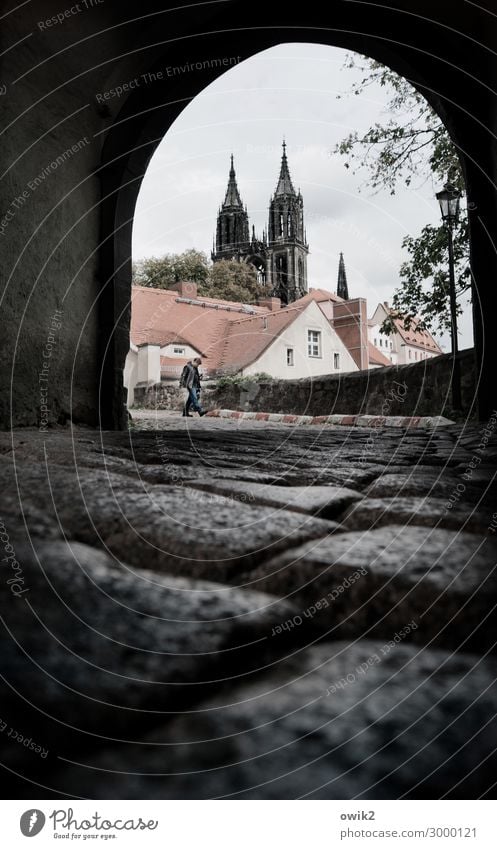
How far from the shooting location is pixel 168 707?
0.85m

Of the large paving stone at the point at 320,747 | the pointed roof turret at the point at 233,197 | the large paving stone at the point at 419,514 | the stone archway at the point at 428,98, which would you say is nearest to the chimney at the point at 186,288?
the pointed roof turret at the point at 233,197

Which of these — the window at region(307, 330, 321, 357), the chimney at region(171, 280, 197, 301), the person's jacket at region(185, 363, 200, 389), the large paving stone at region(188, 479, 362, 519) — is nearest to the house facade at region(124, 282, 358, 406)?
the window at region(307, 330, 321, 357)

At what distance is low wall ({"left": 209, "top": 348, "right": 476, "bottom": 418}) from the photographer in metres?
8.94

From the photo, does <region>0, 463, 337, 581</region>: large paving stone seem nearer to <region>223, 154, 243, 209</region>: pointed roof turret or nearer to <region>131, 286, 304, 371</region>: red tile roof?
<region>131, 286, 304, 371</region>: red tile roof

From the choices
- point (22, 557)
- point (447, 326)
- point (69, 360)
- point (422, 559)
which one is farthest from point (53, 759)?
point (447, 326)

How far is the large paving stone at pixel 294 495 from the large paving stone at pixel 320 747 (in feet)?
3.10

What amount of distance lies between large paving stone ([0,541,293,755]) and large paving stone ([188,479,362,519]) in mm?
689

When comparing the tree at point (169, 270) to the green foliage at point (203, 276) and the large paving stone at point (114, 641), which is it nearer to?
the green foliage at point (203, 276)

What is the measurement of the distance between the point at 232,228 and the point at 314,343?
30.1 metres

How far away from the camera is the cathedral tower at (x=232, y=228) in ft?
178

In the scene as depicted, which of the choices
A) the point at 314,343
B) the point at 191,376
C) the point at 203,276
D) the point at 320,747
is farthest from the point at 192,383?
the point at 203,276

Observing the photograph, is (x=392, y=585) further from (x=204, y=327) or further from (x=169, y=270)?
(x=169, y=270)

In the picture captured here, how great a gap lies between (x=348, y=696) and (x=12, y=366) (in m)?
3.40

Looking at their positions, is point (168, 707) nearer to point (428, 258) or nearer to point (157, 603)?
point (157, 603)
